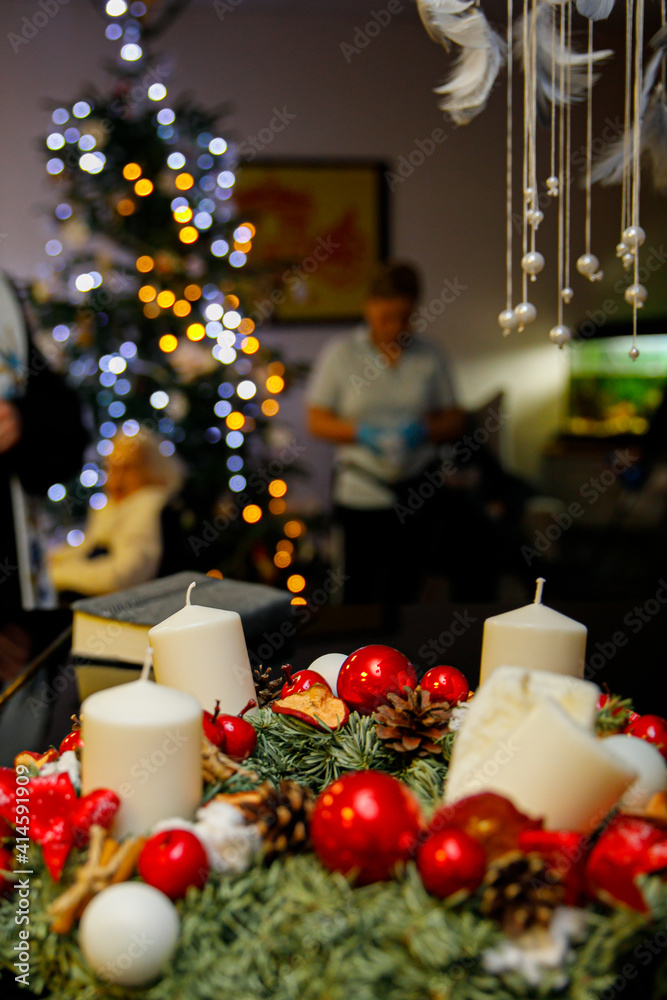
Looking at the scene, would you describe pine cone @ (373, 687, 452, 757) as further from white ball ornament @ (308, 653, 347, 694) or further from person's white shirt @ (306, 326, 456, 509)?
person's white shirt @ (306, 326, 456, 509)

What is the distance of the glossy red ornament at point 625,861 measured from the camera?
1.26 feet

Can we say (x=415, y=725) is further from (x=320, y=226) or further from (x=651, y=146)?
(x=320, y=226)

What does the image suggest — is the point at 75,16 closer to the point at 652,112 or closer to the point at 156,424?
the point at 156,424

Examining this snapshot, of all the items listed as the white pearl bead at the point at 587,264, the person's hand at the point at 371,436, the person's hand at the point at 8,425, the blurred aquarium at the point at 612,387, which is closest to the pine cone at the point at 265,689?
the white pearl bead at the point at 587,264

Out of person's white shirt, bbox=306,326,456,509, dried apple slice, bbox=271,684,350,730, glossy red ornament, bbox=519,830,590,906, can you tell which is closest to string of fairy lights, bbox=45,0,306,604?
person's white shirt, bbox=306,326,456,509

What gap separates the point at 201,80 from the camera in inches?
166

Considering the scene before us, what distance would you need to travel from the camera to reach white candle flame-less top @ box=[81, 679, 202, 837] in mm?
436

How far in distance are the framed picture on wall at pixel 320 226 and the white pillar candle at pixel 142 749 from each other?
12.7 ft

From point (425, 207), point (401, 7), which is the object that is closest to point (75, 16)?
point (401, 7)

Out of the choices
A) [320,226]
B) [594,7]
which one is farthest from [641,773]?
[320,226]

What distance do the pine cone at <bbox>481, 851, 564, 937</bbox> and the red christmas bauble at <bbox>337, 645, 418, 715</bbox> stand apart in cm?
25

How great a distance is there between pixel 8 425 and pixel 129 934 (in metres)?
1.41

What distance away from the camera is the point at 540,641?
0.59 meters

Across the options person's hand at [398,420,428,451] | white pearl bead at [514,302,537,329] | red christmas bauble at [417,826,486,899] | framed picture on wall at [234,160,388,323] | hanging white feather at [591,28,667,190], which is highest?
framed picture on wall at [234,160,388,323]
